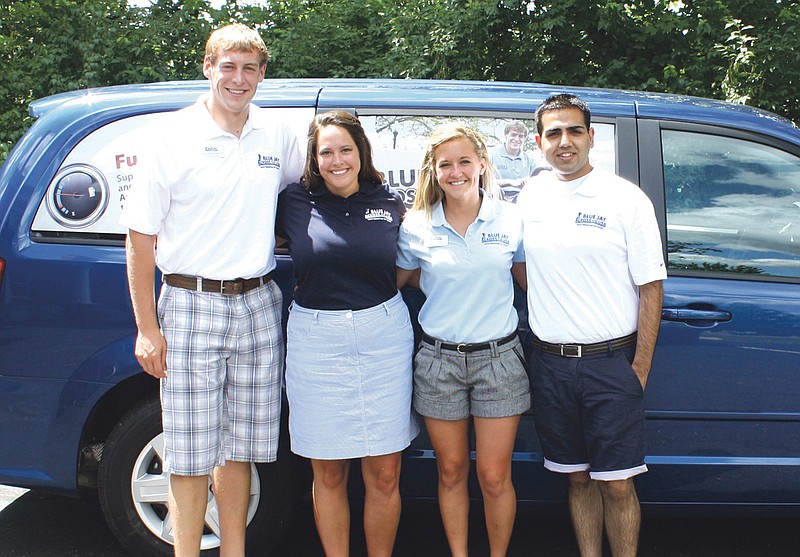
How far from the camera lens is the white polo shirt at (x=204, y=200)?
258 cm

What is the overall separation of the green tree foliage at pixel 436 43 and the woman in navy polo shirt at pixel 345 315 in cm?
558

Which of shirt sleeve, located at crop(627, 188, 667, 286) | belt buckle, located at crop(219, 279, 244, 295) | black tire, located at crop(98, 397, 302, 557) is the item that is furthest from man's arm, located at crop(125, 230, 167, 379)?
shirt sleeve, located at crop(627, 188, 667, 286)

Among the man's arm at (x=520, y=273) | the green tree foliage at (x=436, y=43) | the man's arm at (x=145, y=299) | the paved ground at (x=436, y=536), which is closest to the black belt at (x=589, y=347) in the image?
the man's arm at (x=520, y=273)

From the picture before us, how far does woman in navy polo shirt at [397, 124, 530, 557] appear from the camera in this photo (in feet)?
8.77

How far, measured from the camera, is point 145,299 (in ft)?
8.46

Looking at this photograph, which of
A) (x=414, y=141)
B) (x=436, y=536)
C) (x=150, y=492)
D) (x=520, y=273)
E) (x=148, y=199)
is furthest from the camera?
(x=436, y=536)

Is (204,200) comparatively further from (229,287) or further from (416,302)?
(416,302)

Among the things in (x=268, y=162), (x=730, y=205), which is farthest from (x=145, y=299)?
(x=730, y=205)

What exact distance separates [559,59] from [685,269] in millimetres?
5813

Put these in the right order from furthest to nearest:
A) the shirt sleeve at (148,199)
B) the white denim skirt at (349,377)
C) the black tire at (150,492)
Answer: the black tire at (150,492)
the white denim skirt at (349,377)
the shirt sleeve at (148,199)

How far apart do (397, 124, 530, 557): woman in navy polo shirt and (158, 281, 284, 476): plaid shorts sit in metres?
0.50

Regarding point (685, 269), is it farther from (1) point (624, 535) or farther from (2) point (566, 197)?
(1) point (624, 535)

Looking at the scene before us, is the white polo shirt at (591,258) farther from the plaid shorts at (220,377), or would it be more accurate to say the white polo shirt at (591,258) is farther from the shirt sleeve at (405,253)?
the plaid shorts at (220,377)

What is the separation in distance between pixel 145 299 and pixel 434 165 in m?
1.05
